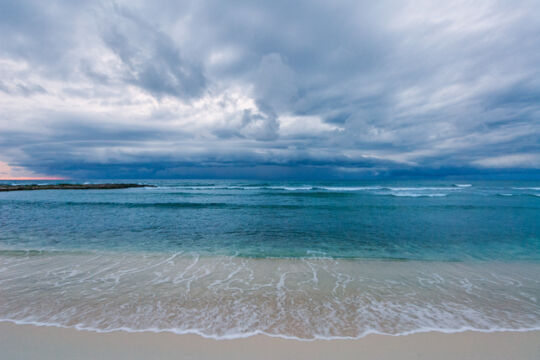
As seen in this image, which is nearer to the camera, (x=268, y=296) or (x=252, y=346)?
(x=252, y=346)

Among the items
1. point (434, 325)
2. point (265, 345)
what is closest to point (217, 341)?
point (265, 345)

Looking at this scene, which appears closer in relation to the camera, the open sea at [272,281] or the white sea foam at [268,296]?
the white sea foam at [268,296]

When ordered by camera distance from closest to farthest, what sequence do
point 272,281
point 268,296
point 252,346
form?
1. point 252,346
2. point 268,296
3. point 272,281

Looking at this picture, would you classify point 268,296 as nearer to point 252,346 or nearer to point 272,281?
point 272,281

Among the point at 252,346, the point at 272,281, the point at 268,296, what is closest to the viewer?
the point at 252,346

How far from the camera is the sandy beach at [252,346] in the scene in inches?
142

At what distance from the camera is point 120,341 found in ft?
12.8

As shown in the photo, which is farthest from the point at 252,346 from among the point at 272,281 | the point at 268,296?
the point at 272,281

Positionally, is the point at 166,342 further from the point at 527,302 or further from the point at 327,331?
the point at 527,302

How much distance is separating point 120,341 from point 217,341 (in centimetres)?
155

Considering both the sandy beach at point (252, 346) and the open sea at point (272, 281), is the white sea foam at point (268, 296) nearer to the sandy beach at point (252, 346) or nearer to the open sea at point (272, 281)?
the open sea at point (272, 281)

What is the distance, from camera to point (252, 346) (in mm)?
3809

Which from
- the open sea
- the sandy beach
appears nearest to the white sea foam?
the open sea

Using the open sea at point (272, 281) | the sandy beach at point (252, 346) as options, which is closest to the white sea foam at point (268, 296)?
the open sea at point (272, 281)
